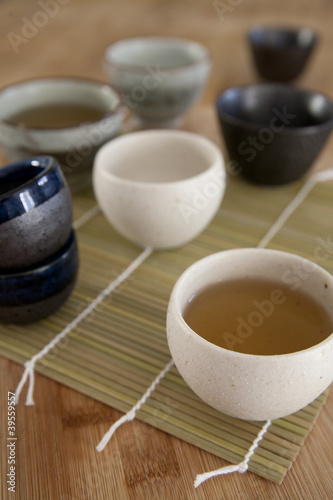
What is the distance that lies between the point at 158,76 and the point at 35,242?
2.09 feet

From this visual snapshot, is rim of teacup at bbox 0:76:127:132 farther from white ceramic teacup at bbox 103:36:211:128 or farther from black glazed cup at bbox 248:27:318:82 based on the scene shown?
black glazed cup at bbox 248:27:318:82

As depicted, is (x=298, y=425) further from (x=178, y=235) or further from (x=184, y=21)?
(x=184, y=21)

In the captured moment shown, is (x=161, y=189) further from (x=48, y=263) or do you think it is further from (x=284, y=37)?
(x=284, y=37)

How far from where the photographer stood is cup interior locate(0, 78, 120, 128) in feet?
3.38

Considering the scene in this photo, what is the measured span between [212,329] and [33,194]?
27 centimetres

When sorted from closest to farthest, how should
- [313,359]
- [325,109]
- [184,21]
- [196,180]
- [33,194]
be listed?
[313,359] < [33,194] < [196,180] < [325,109] < [184,21]

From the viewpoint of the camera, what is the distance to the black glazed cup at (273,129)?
94cm

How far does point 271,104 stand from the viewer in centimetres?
108

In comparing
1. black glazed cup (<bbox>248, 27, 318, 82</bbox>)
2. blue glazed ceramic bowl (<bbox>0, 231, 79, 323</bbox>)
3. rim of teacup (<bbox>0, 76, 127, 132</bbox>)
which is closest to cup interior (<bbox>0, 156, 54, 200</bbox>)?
blue glazed ceramic bowl (<bbox>0, 231, 79, 323</bbox>)

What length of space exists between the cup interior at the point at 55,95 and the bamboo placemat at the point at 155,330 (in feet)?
0.67

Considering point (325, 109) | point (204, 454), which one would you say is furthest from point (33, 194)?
point (325, 109)

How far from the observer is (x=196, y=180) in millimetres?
780

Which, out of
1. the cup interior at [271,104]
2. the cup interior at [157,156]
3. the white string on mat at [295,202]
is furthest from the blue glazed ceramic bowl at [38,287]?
the cup interior at [271,104]

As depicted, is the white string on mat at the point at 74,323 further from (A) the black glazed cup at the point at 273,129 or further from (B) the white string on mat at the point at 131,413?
(A) the black glazed cup at the point at 273,129
